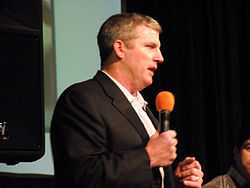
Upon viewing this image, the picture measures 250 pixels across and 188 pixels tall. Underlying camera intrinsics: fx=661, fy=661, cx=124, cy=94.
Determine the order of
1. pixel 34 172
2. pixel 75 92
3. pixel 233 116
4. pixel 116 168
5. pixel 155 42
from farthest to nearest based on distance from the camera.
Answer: pixel 233 116
pixel 34 172
pixel 155 42
pixel 75 92
pixel 116 168

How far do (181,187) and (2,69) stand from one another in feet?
2.27

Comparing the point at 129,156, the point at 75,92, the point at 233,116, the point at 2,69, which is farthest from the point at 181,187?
the point at 233,116

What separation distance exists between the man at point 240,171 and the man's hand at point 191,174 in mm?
1028

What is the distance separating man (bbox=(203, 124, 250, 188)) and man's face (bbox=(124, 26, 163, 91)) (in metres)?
1.06

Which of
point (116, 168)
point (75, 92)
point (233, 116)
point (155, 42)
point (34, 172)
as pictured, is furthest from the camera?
point (233, 116)

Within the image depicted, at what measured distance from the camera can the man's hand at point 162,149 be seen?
5.67 ft

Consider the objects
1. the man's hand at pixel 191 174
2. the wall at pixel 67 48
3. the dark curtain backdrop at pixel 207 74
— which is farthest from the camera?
the dark curtain backdrop at pixel 207 74

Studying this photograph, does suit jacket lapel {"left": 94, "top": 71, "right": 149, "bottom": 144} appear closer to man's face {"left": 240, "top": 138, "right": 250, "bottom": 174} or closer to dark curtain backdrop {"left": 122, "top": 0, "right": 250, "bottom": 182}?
man's face {"left": 240, "top": 138, "right": 250, "bottom": 174}

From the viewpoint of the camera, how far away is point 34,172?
262 centimetres

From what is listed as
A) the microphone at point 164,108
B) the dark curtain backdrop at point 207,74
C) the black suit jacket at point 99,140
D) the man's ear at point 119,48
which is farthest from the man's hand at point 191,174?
the dark curtain backdrop at point 207,74

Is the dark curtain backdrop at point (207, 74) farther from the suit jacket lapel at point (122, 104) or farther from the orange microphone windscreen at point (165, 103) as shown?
the orange microphone windscreen at point (165, 103)

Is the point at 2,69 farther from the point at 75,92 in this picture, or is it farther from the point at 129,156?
the point at 129,156

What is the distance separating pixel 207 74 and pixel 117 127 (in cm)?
179

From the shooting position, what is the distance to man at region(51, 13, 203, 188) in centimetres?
178
